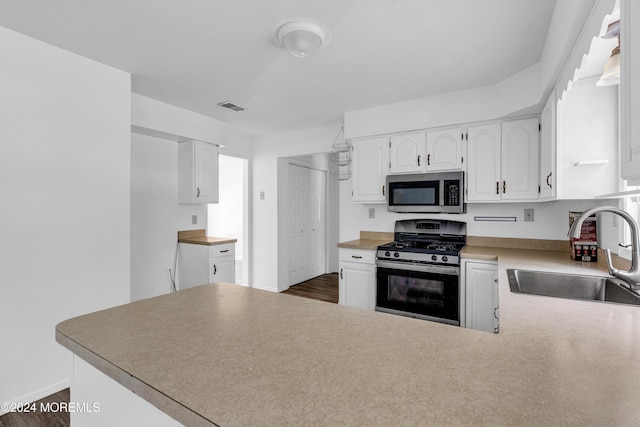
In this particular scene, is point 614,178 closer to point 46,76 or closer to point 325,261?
point 46,76

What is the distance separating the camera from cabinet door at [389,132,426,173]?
327cm

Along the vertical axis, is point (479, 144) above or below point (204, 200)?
above

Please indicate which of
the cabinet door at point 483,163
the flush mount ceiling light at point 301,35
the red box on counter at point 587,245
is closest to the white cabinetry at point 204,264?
the flush mount ceiling light at point 301,35

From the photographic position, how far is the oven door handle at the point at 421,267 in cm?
279

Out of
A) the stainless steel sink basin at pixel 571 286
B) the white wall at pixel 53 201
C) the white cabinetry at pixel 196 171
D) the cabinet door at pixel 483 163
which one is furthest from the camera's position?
the white cabinetry at pixel 196 171

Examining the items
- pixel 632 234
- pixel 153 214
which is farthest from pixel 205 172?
pixel 632 234

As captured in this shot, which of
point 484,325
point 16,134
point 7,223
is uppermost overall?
point 16,134

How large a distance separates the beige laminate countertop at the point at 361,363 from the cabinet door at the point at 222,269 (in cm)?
248

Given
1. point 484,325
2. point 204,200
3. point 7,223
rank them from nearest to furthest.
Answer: point 7,223 < point 484,325 < point 204,200

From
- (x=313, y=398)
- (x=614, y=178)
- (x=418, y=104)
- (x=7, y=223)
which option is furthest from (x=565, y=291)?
(x=7, y=223)

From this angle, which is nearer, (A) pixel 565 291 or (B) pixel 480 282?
(A) pixel 565 291

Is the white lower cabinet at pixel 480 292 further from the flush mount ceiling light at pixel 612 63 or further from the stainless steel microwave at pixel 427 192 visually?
the flush mount ceiling light at pixel 612 63

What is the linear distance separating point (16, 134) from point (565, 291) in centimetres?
362

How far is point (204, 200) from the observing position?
3852 millimetres
